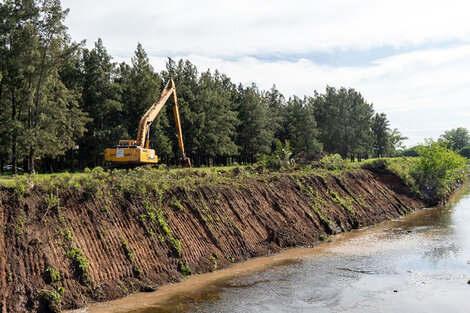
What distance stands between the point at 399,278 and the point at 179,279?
29.7 ft

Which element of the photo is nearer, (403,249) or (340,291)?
(340,291)

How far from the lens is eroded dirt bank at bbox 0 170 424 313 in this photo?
527 inches

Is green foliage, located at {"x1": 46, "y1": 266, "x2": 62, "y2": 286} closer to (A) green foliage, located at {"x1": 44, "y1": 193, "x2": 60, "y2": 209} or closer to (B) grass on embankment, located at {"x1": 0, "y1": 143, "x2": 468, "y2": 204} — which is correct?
(A) green foliage, located at {"x1": 44, "y1": 193, "x2": 60, "y2": 209}

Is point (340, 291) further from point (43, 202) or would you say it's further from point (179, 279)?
point (43, 202)

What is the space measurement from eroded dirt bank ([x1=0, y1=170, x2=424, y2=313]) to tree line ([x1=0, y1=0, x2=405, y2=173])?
708 inches

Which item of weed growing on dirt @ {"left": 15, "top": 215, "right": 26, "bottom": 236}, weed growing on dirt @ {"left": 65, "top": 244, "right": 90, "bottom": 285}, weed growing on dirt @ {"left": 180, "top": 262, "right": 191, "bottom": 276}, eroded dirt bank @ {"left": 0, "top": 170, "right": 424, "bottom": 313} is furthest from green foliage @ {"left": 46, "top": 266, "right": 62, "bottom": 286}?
weed growing on dirt @ {"left": 180, "top": 262, "right": 191, "bottom": 276}

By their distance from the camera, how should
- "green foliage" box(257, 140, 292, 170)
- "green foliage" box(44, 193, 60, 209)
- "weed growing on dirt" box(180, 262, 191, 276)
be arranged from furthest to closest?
"green foliage" box(257, 140, 292, 170) < "weed growing on dirt" box(180, 262, 191, 276) < "green foliage" box(44, 193, 60, 209)

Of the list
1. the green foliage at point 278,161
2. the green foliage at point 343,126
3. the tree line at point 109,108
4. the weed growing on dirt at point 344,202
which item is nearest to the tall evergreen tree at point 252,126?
the tree line at point 109,108

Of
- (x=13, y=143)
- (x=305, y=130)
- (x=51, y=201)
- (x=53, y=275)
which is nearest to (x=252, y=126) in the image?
(x=305, y=130)

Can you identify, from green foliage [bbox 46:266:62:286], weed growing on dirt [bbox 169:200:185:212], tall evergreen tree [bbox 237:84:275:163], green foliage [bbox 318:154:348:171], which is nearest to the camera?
green foliage [bbox 46:266:62:286]

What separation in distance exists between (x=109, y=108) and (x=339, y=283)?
34713 millimetres

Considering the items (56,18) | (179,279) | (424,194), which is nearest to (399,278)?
(179,279)

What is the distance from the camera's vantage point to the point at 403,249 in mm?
21922

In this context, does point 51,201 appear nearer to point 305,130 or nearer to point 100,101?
point 100,101
